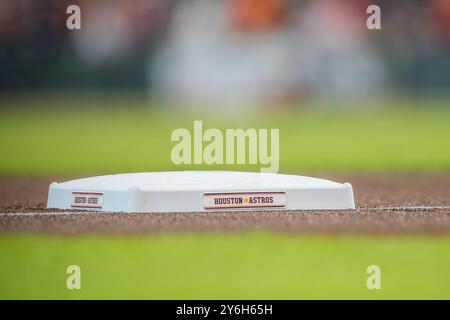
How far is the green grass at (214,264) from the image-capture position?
7.47 ft

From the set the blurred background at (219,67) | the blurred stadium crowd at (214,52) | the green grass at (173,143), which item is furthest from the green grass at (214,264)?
the blurred stadium crowd at (214,52)

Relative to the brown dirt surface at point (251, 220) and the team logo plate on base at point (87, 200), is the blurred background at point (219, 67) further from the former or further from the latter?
the team logo plate on base at point (87, 200)

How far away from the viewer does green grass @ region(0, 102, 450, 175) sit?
8227mm

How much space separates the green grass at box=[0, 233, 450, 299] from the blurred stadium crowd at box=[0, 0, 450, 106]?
1326 cm

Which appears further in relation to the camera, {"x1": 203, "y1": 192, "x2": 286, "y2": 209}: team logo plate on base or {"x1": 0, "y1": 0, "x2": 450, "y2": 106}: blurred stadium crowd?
{"x1": 0, "y1": 0, "x2": 450, "y2": 106}: blurred stadium crowd

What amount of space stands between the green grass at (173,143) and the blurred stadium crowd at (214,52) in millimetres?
561

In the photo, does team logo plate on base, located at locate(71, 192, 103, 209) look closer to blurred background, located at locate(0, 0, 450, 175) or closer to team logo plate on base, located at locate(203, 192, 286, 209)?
team logo plate on base, located at locate(203, 192, 286, 209)

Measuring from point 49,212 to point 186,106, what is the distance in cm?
1308

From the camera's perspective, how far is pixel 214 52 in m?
17.0

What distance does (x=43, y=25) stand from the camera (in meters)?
17.2

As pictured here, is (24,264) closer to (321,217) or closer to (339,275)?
(339,275)

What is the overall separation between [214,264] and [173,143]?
9161 mm

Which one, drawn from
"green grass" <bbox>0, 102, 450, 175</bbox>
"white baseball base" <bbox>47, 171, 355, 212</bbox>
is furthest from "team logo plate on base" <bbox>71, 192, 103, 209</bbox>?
"green grass" <bbox>0, 102, 450, 175</bbox>

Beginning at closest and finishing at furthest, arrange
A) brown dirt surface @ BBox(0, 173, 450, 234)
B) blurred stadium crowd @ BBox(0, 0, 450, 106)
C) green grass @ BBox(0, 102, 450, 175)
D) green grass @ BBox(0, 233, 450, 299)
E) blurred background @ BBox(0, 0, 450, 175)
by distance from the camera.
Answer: green grass @ BBox(0, 233, 450, 299), brown dirt surface @ BBox(0, 173, 450, 234), green grass @ BBox(0, 102, 450, 175), blurred background @ BBox(0, 0, 450, 175), blurred stadium crowd @ BBox(0, 0, 450, 106)
